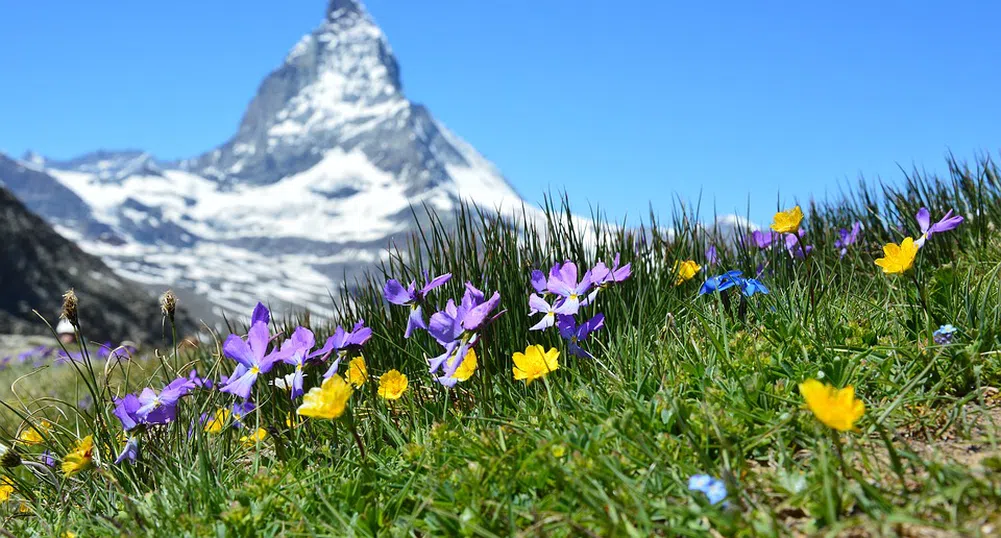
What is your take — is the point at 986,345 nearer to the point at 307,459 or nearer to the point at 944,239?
the point at 944,239

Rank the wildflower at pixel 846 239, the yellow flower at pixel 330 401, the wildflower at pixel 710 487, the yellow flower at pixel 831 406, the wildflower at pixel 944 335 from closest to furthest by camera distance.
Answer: the yellow flower at pixel 831 406 < the wildflower at pixel 710 487 < the yellow flower at pixel 330 401 < the wildflower at pixel 944 335 < the wildflower at pixel 846 239

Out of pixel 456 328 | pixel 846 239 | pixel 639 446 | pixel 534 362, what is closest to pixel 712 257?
pixel 846 239

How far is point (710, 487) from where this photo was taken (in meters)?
1.79

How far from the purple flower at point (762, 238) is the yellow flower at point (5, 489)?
3907 millimetres

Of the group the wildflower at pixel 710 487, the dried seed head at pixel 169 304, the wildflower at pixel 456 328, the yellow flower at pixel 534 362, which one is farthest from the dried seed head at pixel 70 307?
the wildflower at pixel 710 487

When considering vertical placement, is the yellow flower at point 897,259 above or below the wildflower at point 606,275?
above

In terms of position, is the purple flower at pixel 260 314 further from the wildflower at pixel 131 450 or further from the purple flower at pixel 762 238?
the purple flower at pixel 762 238

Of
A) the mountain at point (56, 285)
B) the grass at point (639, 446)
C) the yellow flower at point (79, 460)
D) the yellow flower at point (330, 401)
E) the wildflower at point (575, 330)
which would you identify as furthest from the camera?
the mountain at point (56, 285)

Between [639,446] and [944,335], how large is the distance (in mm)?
1146

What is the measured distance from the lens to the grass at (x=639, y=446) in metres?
1.85

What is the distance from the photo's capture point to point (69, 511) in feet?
9.11

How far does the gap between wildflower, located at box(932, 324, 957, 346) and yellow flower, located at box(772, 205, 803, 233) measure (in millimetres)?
577

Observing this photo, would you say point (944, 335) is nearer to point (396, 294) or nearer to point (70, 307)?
point (396, 294)

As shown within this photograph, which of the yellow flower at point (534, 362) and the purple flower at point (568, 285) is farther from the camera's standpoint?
the purple flower at point (568, 285)
